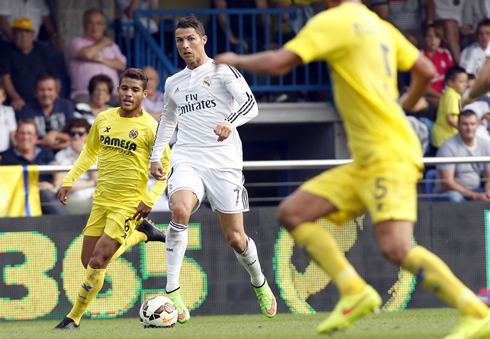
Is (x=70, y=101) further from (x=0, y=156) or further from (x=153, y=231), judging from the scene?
(x=153, y=231)

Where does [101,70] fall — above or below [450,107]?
above

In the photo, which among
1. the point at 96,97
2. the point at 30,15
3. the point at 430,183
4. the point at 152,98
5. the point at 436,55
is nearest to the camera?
the point at 430,183

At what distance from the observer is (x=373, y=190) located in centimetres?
392

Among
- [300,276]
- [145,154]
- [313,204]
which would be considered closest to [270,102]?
[300,276]

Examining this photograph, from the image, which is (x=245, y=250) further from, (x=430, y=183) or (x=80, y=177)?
(x=430, y=183)

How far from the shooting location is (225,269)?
25.9 ft

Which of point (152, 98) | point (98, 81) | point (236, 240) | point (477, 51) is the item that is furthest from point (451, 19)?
point (236, 240)

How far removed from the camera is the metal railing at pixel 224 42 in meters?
11.6

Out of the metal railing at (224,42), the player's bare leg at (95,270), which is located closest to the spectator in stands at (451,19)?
the metal railing at (224,42)

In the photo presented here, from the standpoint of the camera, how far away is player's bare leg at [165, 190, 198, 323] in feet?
19.5

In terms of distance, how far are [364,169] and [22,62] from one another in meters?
7.99

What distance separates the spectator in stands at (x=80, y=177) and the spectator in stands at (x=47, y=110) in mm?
368

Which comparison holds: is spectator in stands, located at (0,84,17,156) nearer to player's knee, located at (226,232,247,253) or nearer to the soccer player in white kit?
the soccer player in white kit

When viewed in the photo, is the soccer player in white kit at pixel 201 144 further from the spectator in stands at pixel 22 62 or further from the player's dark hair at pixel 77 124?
the spectator in stands at pixel 22 62
